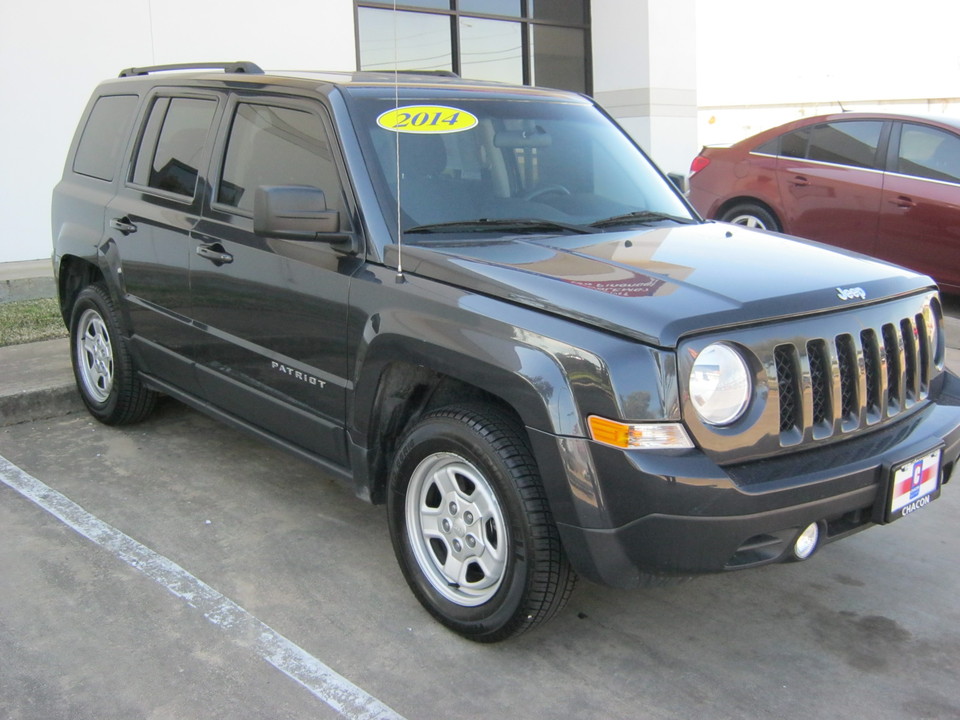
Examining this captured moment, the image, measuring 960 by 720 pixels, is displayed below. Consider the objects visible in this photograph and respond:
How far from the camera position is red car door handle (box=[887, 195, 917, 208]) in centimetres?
785

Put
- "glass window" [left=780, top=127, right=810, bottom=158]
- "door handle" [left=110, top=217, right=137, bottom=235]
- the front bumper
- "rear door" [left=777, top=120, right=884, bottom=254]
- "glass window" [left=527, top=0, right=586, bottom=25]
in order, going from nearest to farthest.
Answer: the front bumper < "door handle" [left=110, top=217, right=137, bottom=235] < "rear door" [left=777, top=120, right=884, bottom=254] < "glass window" [left=780, top=127, right=810, bottom=158] < "glass window" [left=527, top=0, right=586, bottom=25]

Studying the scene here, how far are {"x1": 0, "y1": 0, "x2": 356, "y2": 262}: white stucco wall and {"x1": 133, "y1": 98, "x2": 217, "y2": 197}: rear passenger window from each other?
16.2 ft

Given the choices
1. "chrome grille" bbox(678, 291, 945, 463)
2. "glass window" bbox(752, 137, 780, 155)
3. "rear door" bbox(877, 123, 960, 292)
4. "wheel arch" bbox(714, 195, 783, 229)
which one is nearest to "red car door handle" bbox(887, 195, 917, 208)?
"rear door" bbox(877, 123, 960, 292)

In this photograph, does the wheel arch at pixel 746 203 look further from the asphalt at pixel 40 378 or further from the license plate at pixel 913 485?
the license plate at pixel 913 485

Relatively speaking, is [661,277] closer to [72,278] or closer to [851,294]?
[851,294]

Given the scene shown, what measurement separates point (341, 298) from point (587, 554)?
137 cm

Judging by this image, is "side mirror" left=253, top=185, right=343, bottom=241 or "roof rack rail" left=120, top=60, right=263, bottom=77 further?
"roof rack rail" left=120, top=60, right=263, bottom=77

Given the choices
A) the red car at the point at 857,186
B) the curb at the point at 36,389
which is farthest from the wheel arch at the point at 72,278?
the red car at the point at 857,186

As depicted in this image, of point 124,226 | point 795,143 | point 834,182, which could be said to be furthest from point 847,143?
point 124,226

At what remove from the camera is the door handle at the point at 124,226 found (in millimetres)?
4992

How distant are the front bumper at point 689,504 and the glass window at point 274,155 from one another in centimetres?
157

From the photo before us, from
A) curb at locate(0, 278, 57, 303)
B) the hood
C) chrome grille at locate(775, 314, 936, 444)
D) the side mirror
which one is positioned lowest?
curb at locate(0, 278, 57, 303)

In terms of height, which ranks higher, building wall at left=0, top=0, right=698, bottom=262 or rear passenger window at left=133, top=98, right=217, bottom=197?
building wall at left=0, top=0, right=698, bottom=262

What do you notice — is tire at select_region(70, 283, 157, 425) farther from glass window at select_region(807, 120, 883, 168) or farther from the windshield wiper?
glass window at select_region(807, 120, 883, 168)
